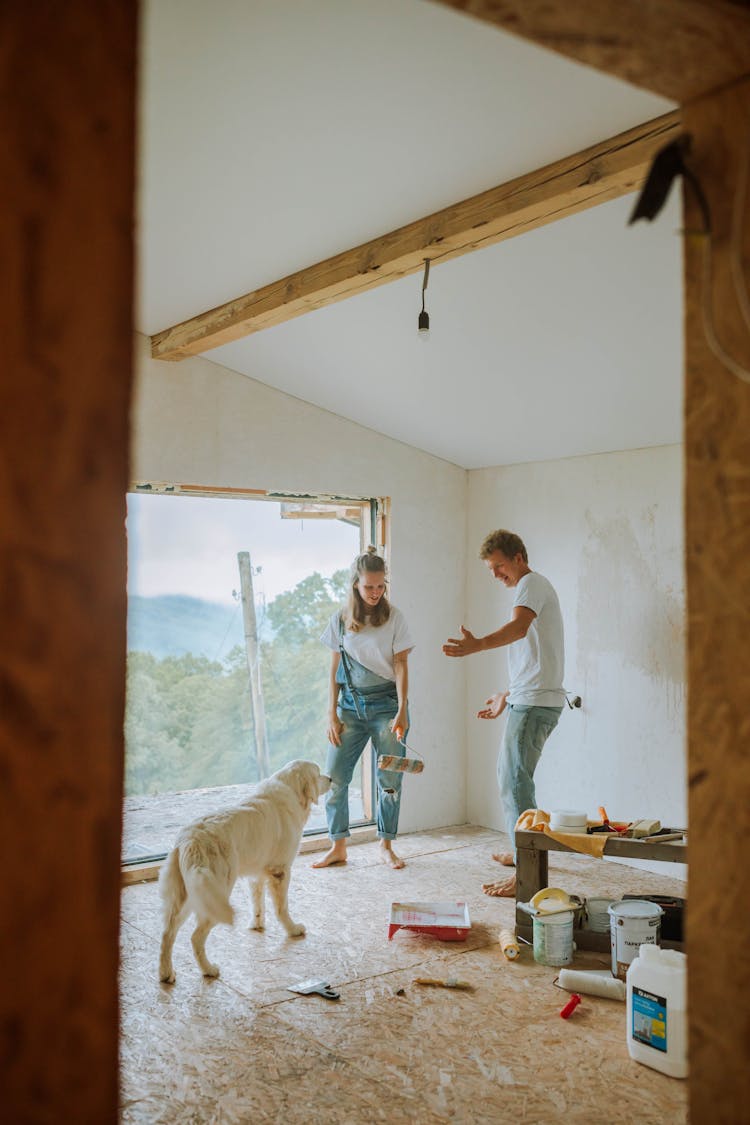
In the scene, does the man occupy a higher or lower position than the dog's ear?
higher

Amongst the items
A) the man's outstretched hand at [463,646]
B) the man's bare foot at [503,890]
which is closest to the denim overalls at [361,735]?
Result: the man's bare foot at [503,890]

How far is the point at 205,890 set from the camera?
3.05 m

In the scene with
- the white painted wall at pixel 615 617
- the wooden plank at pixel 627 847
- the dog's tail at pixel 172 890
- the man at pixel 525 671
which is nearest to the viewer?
the dog's tail at pixel 172 890

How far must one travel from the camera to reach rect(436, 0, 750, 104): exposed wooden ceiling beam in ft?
3.79

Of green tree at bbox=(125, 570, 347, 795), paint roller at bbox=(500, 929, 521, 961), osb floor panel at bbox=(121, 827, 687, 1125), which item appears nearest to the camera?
osb floor panel at bbox=(121, 827, 687, 1125)

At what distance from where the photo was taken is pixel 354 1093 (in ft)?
8.04

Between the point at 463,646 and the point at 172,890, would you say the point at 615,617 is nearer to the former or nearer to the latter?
the point at 463,646

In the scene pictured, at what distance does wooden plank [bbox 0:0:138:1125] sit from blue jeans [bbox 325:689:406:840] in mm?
3833

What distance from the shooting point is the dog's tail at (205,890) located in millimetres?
3045

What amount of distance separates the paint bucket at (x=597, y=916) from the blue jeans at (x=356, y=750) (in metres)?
1.31

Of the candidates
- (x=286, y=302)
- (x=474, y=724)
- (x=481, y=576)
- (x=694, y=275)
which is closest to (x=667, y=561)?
(x=481, y=576)

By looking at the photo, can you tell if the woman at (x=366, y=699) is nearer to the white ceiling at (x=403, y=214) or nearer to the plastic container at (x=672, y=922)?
the white ceiling at (x=403, y=214)

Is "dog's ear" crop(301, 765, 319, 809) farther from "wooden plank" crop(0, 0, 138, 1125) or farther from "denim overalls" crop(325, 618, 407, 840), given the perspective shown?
"wooden plank" crop(0, 0, 138, 1125)

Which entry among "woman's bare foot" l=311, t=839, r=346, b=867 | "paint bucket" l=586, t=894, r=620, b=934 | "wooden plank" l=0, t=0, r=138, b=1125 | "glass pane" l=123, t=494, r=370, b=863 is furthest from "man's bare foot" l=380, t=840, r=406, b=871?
"wooden plank" l=0, t=0, r=138, b=1125
